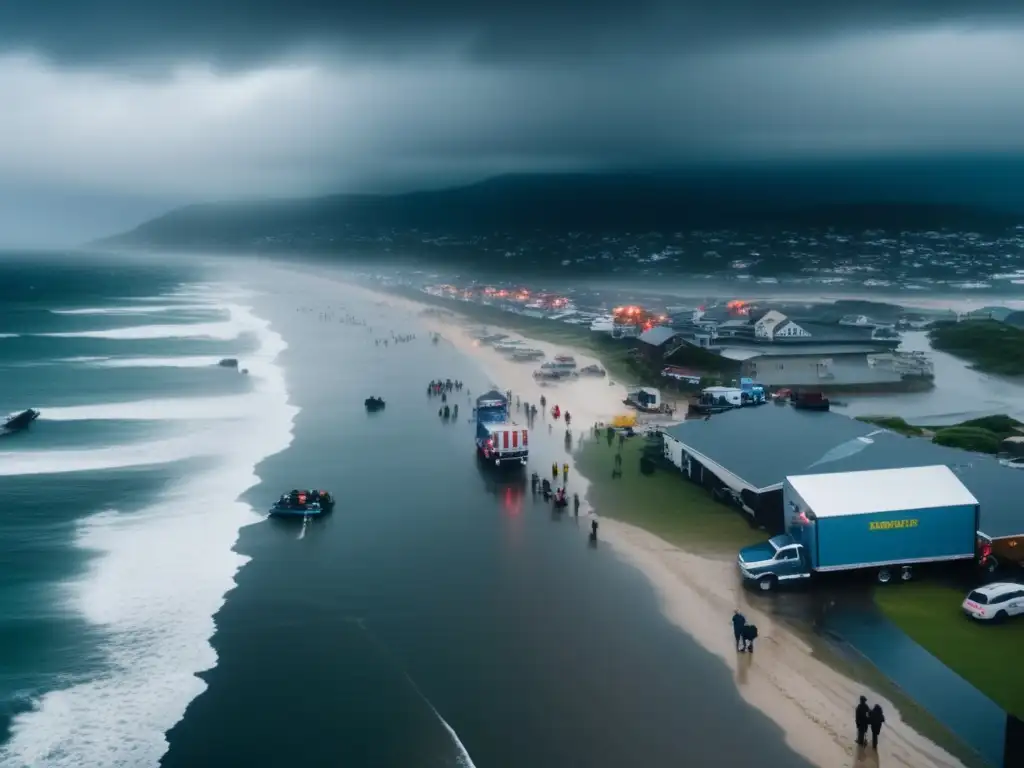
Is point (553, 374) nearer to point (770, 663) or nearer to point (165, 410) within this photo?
point (165, 410)

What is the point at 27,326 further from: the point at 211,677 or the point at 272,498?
the point at 211,677

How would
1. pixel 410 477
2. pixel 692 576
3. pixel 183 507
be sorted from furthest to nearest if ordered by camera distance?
pixel 410 477 → pixel 183 507 → pixel 692 576

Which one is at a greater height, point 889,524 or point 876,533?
point 889,524

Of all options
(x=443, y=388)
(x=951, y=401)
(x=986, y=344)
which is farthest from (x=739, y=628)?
(x=986, y=344)

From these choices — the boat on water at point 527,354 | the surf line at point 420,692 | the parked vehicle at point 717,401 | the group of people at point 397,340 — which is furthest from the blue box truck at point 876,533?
the group of people at point 397,340

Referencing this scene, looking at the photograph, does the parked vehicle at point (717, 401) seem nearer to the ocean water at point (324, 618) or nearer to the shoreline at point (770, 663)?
the ocean water at point (324, 618)

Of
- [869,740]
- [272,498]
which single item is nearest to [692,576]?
[869,740]

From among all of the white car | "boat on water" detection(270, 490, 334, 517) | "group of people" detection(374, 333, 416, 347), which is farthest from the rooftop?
the white car

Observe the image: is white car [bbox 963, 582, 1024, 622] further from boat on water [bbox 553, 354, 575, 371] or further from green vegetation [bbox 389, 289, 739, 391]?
boat on water [bbox 553, 354, 575, 371]
